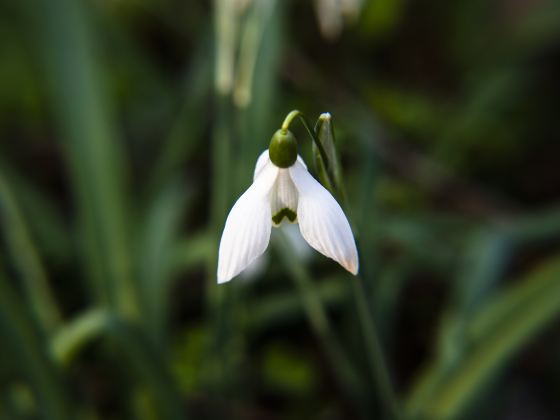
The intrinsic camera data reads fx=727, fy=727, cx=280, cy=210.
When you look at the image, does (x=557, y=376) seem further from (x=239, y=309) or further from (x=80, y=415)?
(x=80, y=415)

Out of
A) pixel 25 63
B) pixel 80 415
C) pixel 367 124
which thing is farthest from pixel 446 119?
pixel 80 415

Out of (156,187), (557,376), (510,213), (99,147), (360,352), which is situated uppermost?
(99,147)

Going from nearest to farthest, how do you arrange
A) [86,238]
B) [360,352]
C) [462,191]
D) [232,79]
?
[360,352], [232,79], [86,238], [462,191]

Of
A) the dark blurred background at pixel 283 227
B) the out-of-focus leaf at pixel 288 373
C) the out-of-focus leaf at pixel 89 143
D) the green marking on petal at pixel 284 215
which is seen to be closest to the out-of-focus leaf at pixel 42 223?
the dark blurred background at pixel 283 227

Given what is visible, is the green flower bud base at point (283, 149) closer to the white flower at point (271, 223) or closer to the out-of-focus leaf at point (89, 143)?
the white flower at point (271, 223)

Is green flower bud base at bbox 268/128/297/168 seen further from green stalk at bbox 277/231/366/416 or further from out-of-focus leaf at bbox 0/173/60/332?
out-of-focus leaf at bbox 0/173/60/332
